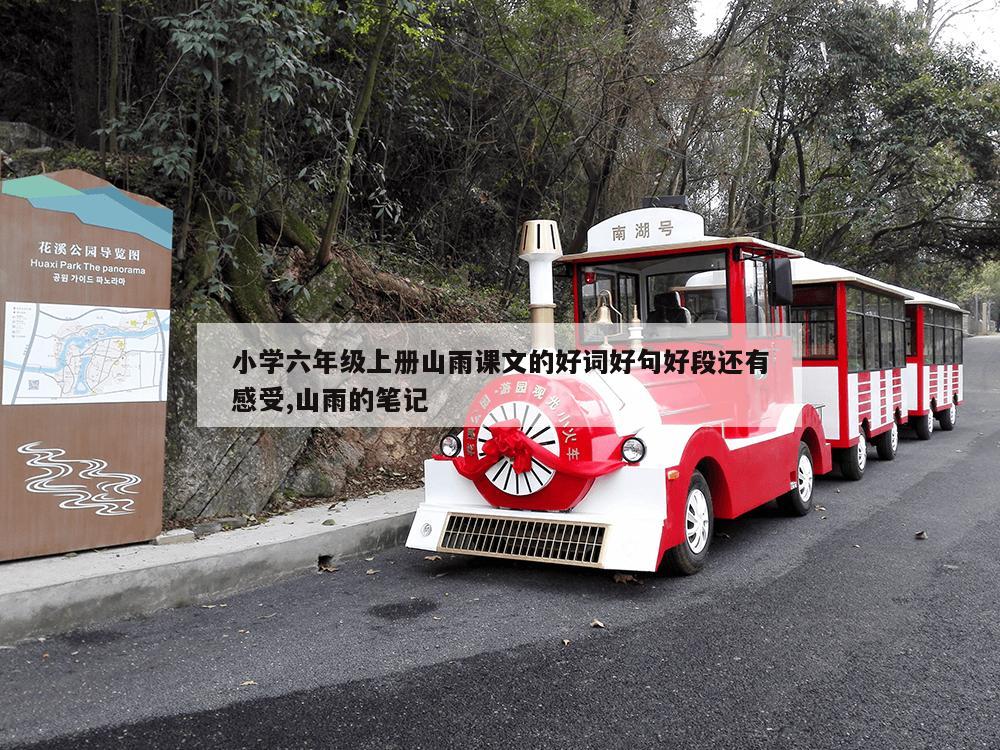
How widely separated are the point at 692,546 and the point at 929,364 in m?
10.6

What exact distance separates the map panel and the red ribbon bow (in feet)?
7.48

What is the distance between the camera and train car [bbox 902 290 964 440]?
43.5 ft

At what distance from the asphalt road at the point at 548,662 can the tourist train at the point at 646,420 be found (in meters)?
0.38

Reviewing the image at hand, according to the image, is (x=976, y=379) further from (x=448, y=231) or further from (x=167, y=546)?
(x=167, y=546)

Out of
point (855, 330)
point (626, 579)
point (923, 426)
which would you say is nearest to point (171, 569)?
point (626, 579)

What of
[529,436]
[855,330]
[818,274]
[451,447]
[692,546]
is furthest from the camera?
[855,330]

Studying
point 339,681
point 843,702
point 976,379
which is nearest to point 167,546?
point 339,681

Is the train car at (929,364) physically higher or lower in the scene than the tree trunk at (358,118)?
lower

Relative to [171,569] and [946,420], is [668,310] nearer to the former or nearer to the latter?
[171,569]

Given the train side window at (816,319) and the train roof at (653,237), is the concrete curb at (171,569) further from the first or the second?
the train side window at (816,319)

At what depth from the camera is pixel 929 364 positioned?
1381 cm

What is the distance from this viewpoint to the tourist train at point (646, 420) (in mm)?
4938

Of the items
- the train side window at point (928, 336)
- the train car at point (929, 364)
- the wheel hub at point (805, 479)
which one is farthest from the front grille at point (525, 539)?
the train side window at point (928, 336)

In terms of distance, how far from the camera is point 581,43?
35.9ft
